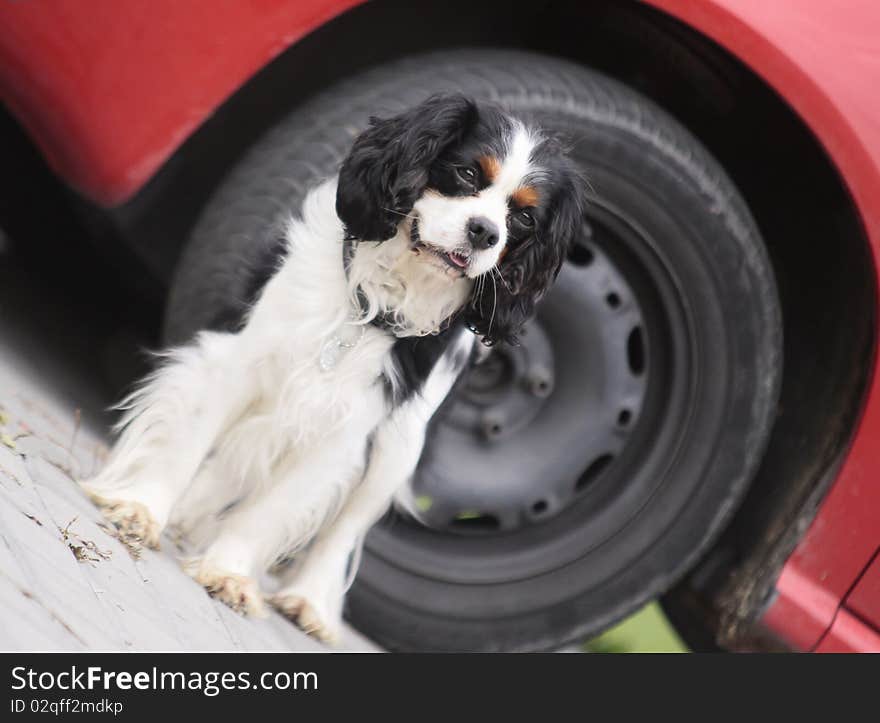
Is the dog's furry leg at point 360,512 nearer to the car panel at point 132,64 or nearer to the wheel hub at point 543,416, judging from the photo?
the wheel hub at point 543,416

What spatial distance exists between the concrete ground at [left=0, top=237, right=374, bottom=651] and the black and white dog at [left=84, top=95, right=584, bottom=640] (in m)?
0.16

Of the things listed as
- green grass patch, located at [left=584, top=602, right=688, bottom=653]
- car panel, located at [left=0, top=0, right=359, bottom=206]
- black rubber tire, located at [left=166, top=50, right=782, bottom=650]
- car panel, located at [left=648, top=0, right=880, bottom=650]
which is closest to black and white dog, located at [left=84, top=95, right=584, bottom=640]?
black rubber tire, located at [left=166, top=50, right=782, bottom=650]

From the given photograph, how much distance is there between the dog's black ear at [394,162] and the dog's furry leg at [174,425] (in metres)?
0.48

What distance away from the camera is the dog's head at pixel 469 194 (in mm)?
2732

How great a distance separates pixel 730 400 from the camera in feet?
11.0

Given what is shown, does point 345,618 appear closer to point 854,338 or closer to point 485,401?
point 485,401

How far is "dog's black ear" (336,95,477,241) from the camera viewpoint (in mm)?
→ 2734

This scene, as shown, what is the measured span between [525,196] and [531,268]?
173 millimetres

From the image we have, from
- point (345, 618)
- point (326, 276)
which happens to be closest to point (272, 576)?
point (345, 618)

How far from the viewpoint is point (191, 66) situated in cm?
284

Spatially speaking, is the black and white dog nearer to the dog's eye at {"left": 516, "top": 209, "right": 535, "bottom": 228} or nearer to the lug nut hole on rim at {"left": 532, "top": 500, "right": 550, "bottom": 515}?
the dog's eye at {"left": 516, "top": 209, "right": 535, "bottom": 228}

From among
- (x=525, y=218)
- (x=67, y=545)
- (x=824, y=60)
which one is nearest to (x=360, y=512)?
(x=525, y=218)

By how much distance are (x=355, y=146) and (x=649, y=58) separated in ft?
3.11

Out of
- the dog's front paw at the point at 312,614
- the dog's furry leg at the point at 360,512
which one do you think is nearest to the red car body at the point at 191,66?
the dog's furry leg at the point at 360,512
